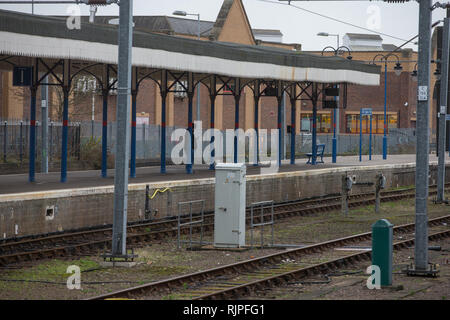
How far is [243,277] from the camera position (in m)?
15.4

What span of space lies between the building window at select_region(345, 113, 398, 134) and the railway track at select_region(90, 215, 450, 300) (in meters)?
67.0

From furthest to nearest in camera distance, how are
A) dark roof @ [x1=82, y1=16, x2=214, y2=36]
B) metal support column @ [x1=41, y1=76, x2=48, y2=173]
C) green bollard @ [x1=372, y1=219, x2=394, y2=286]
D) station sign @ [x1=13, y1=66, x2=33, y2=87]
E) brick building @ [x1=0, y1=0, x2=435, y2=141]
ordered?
dark roof @ [x1=82, y1=16, x2=214, y2=36] → brick building @ [x1=0, y1=0, x2=435, y2=141] → metal support column @ [x1=41, y1=76, x2=48, y2=173] → station sign @ [x1=13, y1=66, x2=33, y2=87] → green bollard @ [x1=372, y1=219, x2=394, y2=286]

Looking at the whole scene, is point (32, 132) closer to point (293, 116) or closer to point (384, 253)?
point (384, 253)

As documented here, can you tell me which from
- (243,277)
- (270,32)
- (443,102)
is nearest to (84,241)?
(243,277)

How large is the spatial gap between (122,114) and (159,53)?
35.4 ft

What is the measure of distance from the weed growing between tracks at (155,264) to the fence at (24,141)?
49.4 ft

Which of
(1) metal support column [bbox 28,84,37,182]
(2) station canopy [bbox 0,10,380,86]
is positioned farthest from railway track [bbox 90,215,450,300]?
(1) metal support column [bbox 28,84,37,182]

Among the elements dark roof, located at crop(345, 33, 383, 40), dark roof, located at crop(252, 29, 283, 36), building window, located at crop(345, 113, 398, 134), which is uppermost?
dark roof, located at crop(345, 33, 383, 40)

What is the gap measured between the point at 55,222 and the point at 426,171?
1009cm

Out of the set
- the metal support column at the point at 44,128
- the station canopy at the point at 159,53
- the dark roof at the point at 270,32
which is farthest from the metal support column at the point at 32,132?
the dark roof at the point at 270,32

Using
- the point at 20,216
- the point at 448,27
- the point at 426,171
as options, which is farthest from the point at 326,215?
the point at 426,171

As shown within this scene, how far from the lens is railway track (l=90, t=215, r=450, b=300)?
13.3 meters

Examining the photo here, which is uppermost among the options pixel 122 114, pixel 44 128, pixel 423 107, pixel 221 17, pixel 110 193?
pixel 221 17

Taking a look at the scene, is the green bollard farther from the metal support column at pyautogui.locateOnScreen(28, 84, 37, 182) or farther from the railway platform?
the metal support column at pyautogui.locateOnScreen(28, 84, 37, 182)
